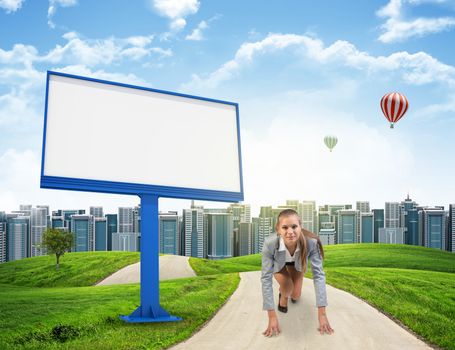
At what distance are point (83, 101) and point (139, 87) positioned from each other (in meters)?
1.09

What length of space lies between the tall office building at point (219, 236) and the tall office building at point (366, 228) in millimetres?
21452

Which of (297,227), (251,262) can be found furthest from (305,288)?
(251,262)

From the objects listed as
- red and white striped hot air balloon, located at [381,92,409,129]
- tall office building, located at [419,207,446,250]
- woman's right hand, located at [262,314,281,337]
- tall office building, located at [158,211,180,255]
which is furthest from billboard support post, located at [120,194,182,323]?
tall office building, located at [419,207,446,250]

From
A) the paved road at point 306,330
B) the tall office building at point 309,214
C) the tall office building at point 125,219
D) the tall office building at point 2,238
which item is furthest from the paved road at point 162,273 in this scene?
the tall office building at point 2,238

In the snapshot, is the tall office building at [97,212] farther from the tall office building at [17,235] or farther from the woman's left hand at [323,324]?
the woman's left hand at [323,324]

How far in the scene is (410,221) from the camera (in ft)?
264

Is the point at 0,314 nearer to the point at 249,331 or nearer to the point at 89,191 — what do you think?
the point at 89,191

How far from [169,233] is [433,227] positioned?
39.5m

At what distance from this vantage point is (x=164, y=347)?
7480mm

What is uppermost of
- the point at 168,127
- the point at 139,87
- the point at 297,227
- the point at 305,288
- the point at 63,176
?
the point at 139,87

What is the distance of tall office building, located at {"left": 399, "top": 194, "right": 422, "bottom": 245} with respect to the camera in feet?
250

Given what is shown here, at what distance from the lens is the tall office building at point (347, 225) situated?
71438 mm

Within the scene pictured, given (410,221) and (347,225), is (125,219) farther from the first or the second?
(410,221)

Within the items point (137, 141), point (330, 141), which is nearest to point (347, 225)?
point (330, 141)
